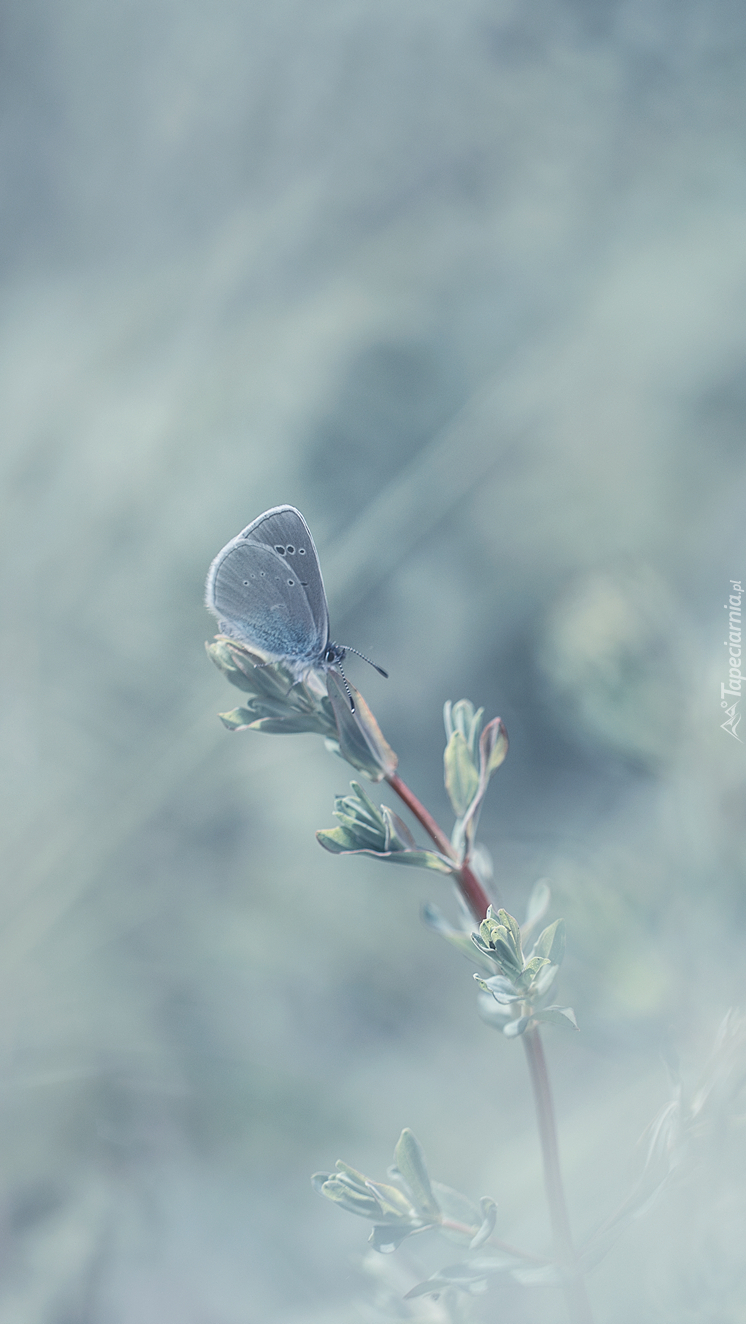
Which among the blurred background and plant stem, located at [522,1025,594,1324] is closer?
plant stem, located at [522,1025,594,1324]

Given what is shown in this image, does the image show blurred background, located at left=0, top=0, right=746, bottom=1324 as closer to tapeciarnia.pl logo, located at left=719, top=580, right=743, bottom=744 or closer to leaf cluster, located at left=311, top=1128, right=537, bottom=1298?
tapeciarnia.pl logo, located at left=719, top=580, right=743, bottom=744

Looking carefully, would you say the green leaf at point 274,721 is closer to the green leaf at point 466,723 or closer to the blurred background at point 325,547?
the green leaf at point 466,723

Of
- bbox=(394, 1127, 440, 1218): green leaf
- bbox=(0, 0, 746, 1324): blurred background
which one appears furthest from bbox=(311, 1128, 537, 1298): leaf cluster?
bbox=(0, 0, 746, 1324): blurred background

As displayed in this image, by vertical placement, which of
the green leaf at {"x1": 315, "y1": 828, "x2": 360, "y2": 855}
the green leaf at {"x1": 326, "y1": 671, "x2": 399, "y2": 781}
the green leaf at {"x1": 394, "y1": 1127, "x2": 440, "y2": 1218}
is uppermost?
the green leaf at {"x1": 326, "y1": 671, "x2": 399, "y2": 781}

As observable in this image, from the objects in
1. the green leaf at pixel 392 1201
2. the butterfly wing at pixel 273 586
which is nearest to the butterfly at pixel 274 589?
the butterfly wing at pixel 273 586

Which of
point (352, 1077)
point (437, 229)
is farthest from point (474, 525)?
point (352, 1077)

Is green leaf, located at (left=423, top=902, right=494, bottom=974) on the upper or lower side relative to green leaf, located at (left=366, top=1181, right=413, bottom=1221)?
upper
